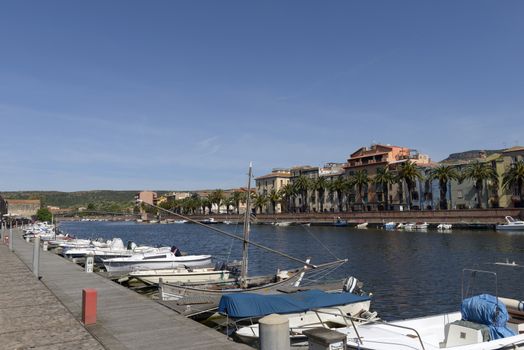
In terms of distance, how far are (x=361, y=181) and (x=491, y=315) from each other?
139058 millimetres

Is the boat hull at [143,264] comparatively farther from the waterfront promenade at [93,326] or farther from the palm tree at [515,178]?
the palm tree at [515,178]

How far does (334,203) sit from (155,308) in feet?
503

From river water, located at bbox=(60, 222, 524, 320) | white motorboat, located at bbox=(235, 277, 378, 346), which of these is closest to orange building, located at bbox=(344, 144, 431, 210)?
river water, located at bbox=(60, 222, 524, 320)

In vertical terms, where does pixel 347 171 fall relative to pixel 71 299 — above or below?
above

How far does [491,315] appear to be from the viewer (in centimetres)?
1441

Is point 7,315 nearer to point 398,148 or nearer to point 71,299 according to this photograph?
point 71,299

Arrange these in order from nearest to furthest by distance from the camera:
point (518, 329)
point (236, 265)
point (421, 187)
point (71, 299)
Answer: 1. point (518, 329)
2. point (71, 299)
3. point (236, 265)
4. point (421, 187)

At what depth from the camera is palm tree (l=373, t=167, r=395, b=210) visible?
5531 inches

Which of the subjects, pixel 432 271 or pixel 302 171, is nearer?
pixel 432 271

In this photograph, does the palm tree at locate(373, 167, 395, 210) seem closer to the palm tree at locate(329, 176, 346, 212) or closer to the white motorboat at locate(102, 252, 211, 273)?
the palm tree at locate(329, 176, 346, 212)

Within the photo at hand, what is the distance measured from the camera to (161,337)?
1408 centimetres

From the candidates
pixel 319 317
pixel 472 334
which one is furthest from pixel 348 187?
pixel 472 334

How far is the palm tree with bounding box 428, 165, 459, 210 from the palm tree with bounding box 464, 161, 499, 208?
4467 millimetres

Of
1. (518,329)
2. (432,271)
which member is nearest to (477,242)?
→ (432,271)
